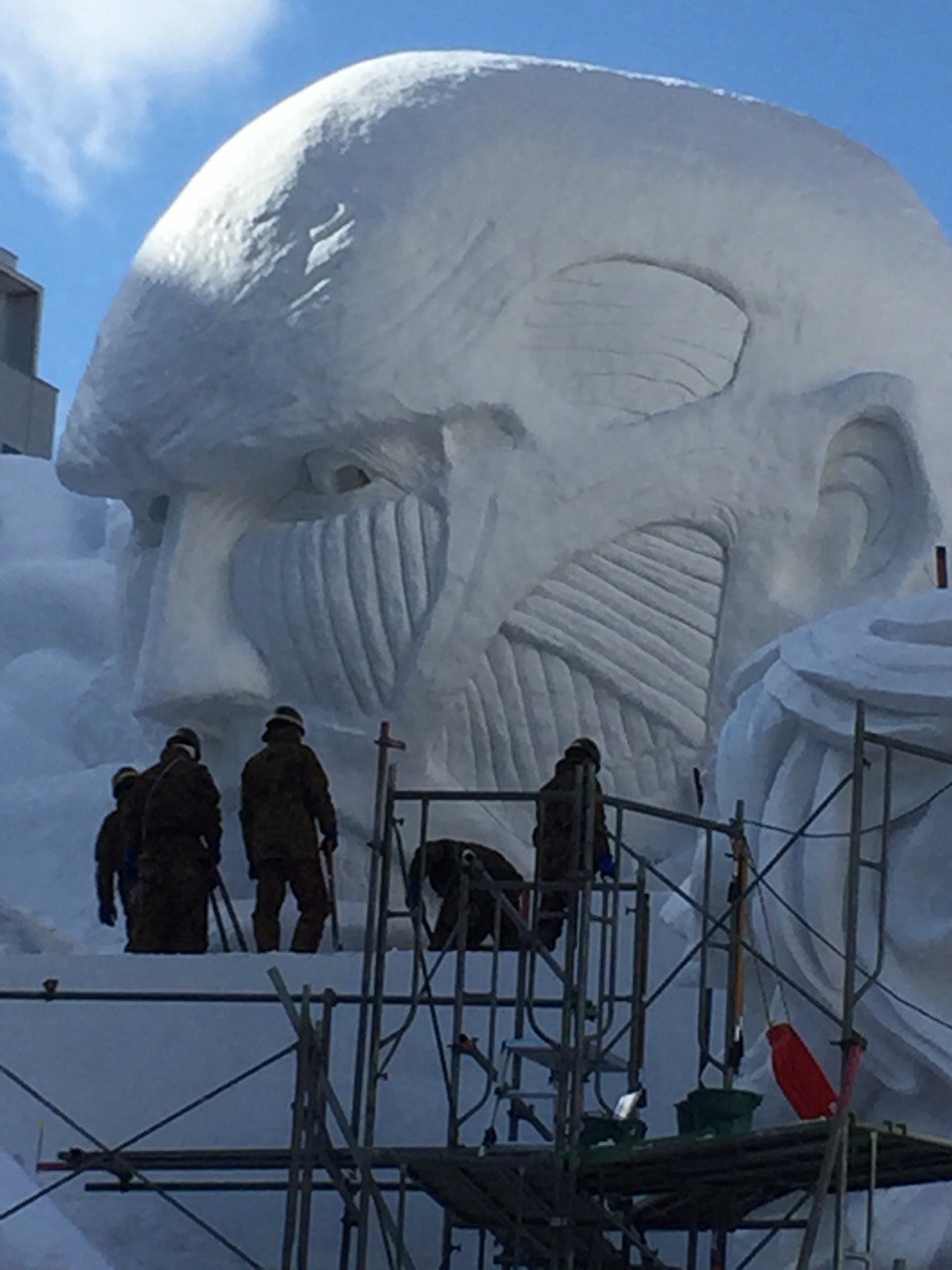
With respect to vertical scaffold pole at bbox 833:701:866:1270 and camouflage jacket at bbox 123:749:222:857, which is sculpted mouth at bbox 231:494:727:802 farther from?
vertical scaffold pole at bbox 833:701:866:1270

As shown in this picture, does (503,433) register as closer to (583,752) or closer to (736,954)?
(583,752)

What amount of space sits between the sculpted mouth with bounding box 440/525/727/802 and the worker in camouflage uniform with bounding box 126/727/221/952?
2631 mm

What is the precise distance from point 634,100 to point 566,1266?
8.48 meters

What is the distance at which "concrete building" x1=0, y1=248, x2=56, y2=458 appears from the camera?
29656mm

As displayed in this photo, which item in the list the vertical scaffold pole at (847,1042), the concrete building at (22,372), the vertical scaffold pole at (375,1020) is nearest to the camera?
the vertical scaffold pole at (847,1042)

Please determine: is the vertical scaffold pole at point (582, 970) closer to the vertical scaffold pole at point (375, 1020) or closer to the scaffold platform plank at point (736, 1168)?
the scaffold platform plank at point (736, 1168)

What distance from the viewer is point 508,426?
1594 cm

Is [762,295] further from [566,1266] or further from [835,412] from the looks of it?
[566,1266]

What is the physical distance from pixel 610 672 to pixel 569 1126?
6399 mm

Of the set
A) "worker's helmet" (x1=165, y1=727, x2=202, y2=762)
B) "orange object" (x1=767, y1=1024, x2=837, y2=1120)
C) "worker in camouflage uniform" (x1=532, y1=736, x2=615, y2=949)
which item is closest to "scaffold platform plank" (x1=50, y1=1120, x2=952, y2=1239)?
"orange object" (x1=767, y1=1024, x2=837, y2=1120)

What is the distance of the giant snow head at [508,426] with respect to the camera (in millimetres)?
15875

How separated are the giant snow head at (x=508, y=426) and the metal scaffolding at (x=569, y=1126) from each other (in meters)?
3.76

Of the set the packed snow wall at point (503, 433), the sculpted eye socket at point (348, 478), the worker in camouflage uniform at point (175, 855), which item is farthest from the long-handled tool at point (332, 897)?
the sculpted eye socket at point (348, 478)

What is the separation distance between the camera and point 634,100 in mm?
16781
